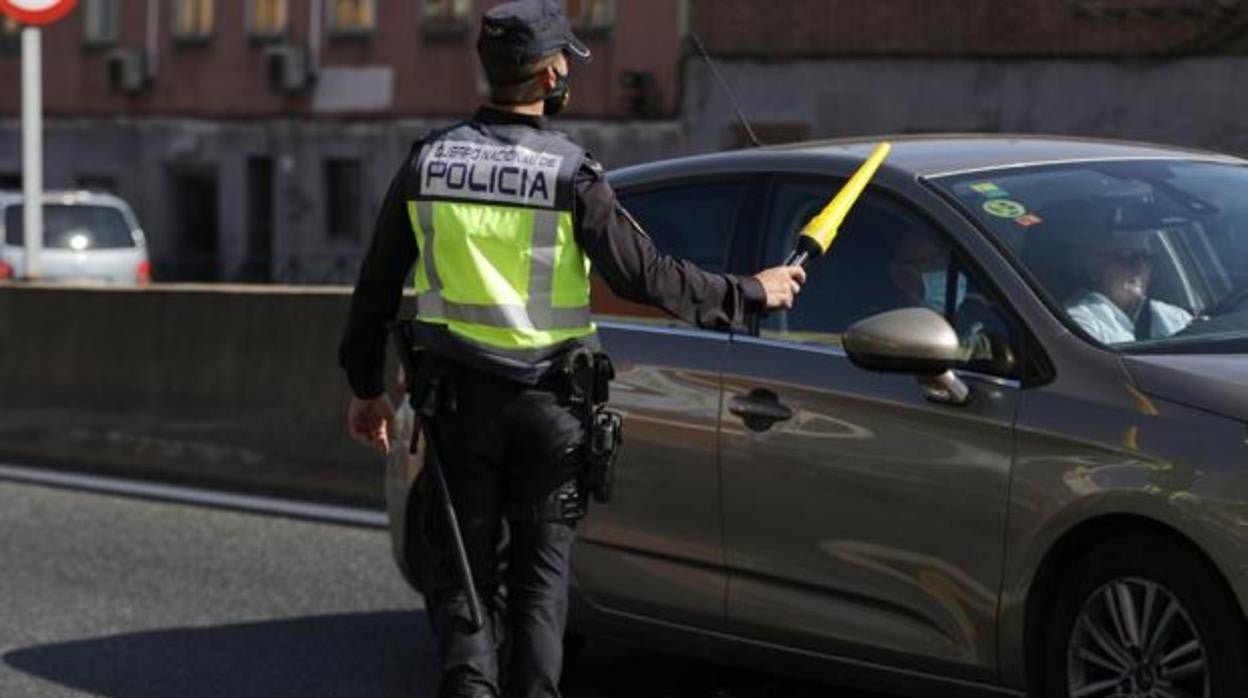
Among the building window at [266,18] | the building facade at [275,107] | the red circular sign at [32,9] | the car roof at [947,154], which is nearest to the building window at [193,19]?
the building facade at [275,107]

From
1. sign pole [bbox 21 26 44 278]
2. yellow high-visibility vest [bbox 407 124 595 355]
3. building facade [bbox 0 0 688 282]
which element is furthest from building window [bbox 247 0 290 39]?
yellow high-visibility vest [bbox 407 124 595 355]

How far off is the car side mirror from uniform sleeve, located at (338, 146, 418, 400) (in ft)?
4.27

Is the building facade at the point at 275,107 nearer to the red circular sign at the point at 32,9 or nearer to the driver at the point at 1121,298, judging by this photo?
the red circular sign at the point at 32,9

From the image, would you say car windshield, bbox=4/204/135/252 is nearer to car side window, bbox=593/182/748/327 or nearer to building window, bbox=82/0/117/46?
building window, bbox=82/0/117/46

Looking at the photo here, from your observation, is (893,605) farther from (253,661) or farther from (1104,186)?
(253,661)

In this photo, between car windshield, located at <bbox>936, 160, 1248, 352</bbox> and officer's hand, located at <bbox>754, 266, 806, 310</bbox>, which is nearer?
officer's hand, located at <bbox>754, 266, 806, 310</bbox>

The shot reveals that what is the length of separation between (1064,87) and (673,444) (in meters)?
26.3

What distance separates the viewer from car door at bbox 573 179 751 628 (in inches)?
263

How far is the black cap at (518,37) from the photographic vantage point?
5.04 meters

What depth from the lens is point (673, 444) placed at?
6730 millimetres

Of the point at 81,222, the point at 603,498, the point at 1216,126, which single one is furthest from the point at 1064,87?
the point at 603,498

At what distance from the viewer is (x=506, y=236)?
16.6 ft

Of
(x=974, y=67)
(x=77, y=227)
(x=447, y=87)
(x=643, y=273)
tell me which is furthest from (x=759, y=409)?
(x=447, y=87)

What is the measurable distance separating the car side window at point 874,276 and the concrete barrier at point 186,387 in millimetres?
5287
